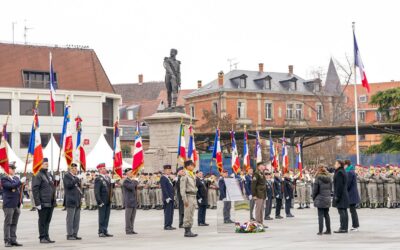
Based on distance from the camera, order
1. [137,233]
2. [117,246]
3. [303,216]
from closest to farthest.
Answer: [117,246] → [137,233] → [303,216]

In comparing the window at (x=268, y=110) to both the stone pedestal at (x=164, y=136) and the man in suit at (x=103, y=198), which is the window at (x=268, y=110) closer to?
the stone pedestal at (x=164, y=136)

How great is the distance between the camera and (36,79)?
68062 mm

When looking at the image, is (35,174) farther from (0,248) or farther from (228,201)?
(228,201)

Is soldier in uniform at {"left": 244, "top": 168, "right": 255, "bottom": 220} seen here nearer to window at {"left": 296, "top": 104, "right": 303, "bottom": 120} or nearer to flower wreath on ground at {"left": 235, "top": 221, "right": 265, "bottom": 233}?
flower wreath on ground at {"left": 235, "top": 221, "right": 265, "bottom": 233}

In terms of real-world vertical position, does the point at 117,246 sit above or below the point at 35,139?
below

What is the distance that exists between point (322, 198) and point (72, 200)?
18.9 ft

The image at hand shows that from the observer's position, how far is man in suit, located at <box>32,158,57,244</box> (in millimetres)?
18234

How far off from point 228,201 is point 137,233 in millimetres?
2407

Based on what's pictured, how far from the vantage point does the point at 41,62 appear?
225 feet

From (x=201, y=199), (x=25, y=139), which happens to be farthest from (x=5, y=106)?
(x=201, y=199)

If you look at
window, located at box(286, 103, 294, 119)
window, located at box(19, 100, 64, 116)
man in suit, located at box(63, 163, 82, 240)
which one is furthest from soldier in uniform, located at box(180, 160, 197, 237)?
window, located at box(286, 103, 294, 119)

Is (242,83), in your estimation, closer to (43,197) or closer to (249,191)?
(249,191)

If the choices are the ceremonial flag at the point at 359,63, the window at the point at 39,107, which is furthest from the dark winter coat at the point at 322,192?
the window at the point at 39,107

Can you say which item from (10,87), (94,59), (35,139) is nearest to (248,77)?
(94,59)
